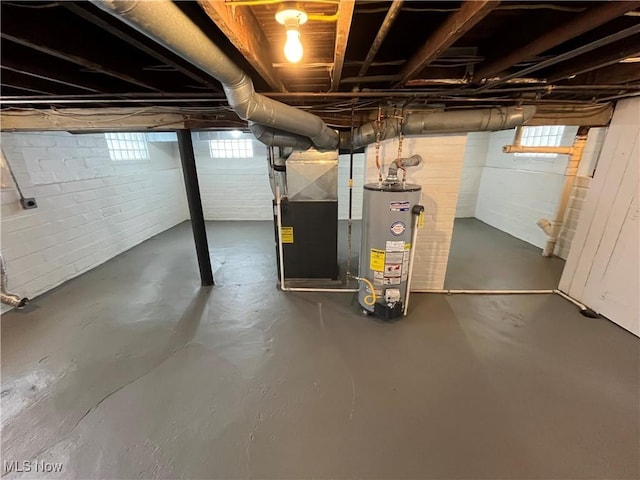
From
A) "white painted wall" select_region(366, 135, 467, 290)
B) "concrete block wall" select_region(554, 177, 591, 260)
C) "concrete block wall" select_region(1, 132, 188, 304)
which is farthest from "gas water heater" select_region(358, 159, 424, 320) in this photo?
"concrete block wall" select_region(1, 132, 188, 304)

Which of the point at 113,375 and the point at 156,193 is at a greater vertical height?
the point at 156,193

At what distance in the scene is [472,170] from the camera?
595cm

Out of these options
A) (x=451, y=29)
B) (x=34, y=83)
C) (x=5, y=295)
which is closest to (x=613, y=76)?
(x=451, y=29)

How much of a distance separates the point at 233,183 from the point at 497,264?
5.42 metres

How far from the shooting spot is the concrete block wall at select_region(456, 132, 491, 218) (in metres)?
5.77

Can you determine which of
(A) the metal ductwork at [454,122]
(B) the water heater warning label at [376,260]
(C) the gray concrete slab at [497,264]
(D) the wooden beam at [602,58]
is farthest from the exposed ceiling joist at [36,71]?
(C) the gray concrete slab at [497,264]

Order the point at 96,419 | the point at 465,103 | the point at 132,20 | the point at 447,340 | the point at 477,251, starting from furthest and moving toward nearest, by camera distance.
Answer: the point at 477,251
the point at 465,103
the point at 447,340
the point at 96,419
the point at 132,20

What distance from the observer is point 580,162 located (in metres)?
3.73

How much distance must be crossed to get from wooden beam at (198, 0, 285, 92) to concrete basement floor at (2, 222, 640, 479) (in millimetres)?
2032

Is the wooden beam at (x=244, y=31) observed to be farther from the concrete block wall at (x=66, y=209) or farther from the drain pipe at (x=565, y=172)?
the drain pipe at (x=565, y=172)

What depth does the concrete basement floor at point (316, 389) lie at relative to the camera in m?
1.47

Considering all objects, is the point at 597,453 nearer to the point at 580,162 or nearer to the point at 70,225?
the point at 580,162

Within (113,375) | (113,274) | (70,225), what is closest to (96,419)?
(113,375)

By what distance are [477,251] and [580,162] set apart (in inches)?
68.9
